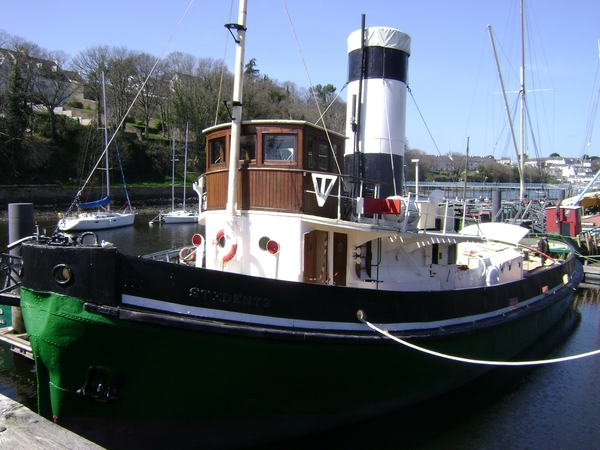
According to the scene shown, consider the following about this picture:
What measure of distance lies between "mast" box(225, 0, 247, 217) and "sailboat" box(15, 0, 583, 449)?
0.03 metres

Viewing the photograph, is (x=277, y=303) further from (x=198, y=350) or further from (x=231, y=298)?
(x=198, y=350)

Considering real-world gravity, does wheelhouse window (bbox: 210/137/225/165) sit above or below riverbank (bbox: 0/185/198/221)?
above

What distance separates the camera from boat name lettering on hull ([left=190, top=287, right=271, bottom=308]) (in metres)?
5.95

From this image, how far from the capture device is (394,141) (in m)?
8.99

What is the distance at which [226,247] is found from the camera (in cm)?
745

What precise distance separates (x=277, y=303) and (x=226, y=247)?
149 centimetres

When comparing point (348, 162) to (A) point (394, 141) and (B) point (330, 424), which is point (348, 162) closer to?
(A) point (394, 141)

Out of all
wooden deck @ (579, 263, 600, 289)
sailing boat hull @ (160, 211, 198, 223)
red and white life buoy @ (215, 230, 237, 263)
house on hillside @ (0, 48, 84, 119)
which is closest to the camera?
red and white life buoy @ (215, 230, 237, 263)

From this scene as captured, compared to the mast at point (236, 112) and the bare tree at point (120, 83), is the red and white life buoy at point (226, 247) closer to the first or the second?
the mast at point (236, 112)

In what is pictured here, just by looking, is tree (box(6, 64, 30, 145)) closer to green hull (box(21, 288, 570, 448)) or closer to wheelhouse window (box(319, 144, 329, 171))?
wheelhouse window (box(319, 144, 329, 171))

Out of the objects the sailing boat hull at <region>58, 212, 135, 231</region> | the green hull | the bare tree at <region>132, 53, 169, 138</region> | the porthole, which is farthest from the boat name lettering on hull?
the bare tree at <region>132, 53, 169, 138</region>

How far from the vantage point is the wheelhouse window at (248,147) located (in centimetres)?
766

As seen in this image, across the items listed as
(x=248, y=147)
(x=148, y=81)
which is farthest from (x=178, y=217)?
(x=248, y=147)

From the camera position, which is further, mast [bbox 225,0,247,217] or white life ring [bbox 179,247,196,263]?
white life ring [bbox 179,247,196,263]
